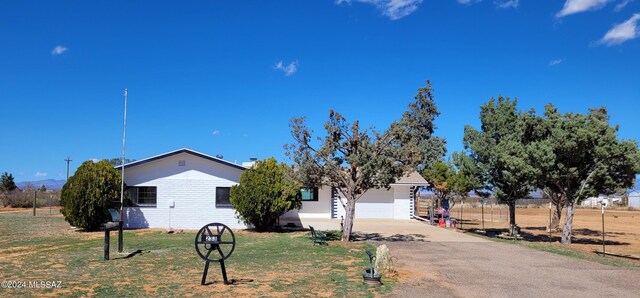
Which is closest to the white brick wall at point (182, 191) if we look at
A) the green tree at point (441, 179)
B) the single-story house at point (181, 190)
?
the single-story house at point (181, 190)

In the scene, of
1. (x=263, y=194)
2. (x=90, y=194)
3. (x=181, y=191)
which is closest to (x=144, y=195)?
(x=181, y=191)

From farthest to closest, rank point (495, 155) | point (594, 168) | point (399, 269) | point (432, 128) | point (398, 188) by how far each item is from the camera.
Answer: point (432, 128), point (398, 188), point (495, 155), point (594, 168), point (399, 269)

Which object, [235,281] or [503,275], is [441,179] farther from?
[235,281]

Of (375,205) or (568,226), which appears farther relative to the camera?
(375,205)

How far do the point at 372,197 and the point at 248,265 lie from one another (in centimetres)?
2090

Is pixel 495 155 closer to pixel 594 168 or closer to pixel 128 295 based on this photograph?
pixel 594 168

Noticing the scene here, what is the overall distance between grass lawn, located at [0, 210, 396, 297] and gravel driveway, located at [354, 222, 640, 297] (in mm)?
1028

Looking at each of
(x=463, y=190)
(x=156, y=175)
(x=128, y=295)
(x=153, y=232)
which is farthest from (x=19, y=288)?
(x=463, y=190)

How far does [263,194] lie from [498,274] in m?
12.0

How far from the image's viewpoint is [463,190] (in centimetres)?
2989

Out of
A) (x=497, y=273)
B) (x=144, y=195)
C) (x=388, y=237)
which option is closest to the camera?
(x=497, y=273)

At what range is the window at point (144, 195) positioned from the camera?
23703 mm

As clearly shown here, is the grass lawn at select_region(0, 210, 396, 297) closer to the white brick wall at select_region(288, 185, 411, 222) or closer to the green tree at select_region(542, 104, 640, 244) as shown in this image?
the green tree at select_region(542, 104, 640, 244)

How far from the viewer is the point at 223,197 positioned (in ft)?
79.0
